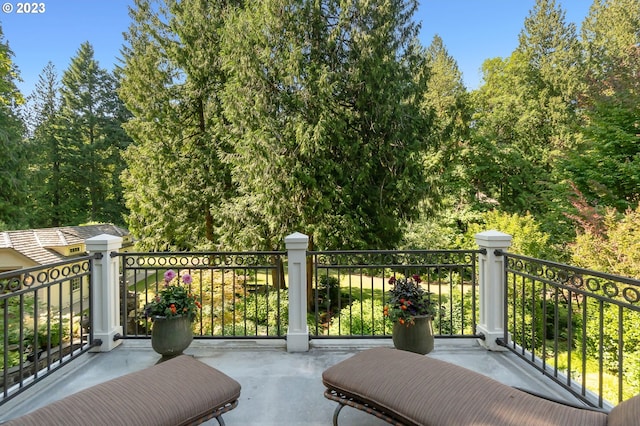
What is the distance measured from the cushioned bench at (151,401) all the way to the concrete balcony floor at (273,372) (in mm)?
436

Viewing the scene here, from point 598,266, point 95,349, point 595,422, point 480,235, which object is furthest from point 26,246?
point 598,266

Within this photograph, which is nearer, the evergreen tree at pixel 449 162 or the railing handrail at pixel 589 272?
the railing handrail at pixel 589 272

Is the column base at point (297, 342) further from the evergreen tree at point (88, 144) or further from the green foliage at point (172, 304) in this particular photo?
the evergreen tree at point (88, 144)

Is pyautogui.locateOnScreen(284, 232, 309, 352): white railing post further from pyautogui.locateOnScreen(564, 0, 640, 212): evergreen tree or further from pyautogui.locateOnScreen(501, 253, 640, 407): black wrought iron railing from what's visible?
pyautogui.locateOnScreen(564, 0, 640, 212): evergreen tree

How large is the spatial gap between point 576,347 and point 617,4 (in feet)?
45.1

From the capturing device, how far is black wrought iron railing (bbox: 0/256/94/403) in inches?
99.9

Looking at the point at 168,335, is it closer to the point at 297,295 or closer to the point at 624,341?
the point at 297,295

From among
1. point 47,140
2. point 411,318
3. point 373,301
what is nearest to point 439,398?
point 411,318

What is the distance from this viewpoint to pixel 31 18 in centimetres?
1313

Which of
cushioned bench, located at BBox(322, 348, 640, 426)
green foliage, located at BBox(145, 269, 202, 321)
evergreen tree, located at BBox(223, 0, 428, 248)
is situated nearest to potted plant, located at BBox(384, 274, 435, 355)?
cushioned bench, located at BBox(322, 348, 640, 426)

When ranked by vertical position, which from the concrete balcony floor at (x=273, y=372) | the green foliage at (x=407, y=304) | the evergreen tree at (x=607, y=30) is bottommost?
the concrete balcony floor at (x=273, y=372)

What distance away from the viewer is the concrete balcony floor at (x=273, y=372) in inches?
91.7

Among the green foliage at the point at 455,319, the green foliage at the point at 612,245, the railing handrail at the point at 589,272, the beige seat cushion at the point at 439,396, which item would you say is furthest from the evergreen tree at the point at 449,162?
the beige seat cushion at the point at 439,396

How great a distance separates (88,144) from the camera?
2209 cm
